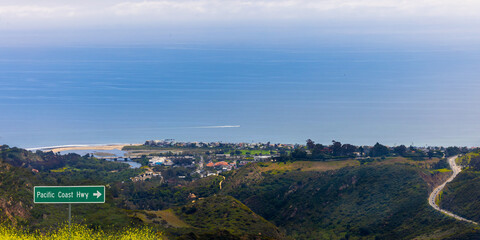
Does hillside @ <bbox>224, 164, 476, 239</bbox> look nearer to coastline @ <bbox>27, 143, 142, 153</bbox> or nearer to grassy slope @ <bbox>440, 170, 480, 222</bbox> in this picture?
grassy slope @ <bbox>440, 170, 480, 222</bbox>

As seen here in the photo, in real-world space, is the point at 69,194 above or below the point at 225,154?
below

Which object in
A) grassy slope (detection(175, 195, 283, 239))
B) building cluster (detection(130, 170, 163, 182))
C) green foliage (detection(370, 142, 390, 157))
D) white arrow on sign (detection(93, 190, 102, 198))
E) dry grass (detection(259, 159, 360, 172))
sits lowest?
grassy slope (detection(175, 195, 283, 239))

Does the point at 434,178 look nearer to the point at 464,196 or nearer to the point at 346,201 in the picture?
the point at 464,196

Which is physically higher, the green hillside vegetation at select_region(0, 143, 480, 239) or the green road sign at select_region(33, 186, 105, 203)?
the green road sign at select_region(33, 186, 105, 203)

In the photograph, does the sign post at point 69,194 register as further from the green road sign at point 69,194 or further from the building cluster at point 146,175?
the building cluster at point 146,175

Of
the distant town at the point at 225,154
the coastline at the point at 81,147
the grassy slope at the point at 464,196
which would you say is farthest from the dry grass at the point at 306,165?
the coastline at the point at 81,147

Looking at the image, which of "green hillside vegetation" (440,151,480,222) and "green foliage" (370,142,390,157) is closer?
"green hillside vegetation" (440,151,480,222)

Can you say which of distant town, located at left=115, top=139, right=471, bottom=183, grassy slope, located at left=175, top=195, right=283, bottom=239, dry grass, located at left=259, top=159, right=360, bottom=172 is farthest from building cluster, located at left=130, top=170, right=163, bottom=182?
grassy slope, located at left=175, top=195, right=283, bottom=239

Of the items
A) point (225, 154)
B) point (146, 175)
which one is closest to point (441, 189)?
point (146, 175)

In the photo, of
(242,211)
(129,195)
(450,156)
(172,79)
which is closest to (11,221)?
(242,211)
